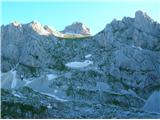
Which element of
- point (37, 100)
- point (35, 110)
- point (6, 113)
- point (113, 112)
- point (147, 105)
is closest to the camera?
point (6, 113)

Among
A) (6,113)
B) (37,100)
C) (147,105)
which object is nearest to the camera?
(6,113)

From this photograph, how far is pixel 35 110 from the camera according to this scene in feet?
516

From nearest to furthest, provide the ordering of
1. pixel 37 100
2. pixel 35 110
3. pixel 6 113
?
pixel 6 113 → pixel 35 110 → pixel 37 100

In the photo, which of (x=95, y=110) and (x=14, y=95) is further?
(x=14, y=95)

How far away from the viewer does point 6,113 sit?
5743 inches

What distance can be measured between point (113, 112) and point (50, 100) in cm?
3594

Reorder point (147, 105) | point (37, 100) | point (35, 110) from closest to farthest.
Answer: point (35, 110) < point (37, 100) < point (147, 105)

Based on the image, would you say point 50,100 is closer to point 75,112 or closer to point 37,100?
point 37,100

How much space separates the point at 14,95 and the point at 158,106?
7079 centimetres

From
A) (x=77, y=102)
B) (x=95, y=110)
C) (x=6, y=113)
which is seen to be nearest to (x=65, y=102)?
(x=77, y=102)

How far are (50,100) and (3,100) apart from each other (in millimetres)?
30636

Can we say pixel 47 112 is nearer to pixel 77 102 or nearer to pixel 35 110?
pixel 35 110

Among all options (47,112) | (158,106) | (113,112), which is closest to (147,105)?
(158,106)

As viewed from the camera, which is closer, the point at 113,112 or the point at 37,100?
the point at 113,112
